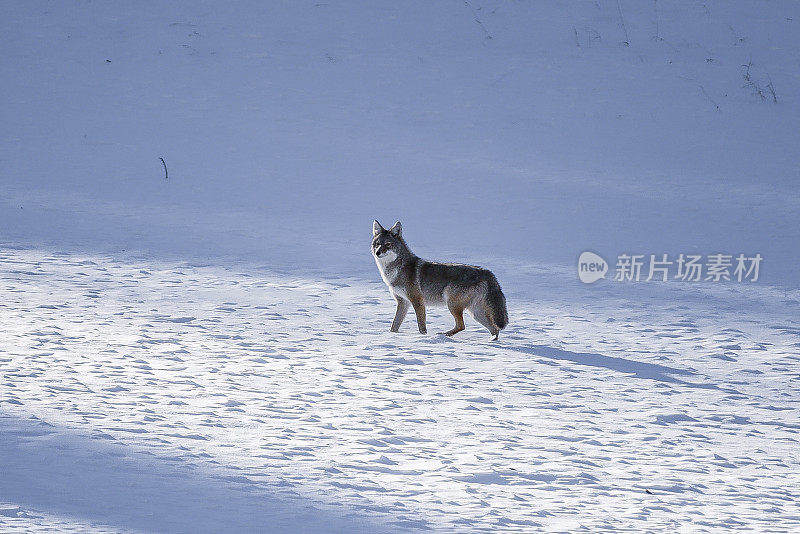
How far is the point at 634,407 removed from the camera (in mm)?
5555

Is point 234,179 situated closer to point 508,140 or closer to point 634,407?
point 508,140

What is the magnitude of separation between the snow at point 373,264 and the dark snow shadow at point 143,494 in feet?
0.05

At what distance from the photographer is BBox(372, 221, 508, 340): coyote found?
22.7ft

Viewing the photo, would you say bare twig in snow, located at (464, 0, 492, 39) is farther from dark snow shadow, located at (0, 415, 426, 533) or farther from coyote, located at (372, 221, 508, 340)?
dark snow shadow, located at (0, 415, 426, 533)

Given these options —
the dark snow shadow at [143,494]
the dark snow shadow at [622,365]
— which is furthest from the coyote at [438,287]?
the dark snow shadow at [143,494]

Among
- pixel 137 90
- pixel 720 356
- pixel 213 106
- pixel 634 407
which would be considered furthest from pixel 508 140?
pixel 634 407

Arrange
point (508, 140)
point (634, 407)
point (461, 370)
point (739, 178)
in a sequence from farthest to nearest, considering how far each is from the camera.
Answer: point (508, 140) < point (739, 178) < point (461, 370) < point (634, 407)

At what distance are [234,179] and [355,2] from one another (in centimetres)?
562

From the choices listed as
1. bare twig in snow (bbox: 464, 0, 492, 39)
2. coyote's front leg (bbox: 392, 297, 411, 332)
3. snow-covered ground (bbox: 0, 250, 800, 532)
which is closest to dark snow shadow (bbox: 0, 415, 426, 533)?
snow-covered ground (bbox: 0, 250, 800, 532)

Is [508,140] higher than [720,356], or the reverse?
[508,140]

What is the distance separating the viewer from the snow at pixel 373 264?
448 cm

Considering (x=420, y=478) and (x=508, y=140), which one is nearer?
(x=420, y=478)

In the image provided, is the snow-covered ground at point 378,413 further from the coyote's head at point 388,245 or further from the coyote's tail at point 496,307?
the coyote's head at point 388,245

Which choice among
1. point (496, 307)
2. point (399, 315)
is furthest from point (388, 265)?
point (496, 307)
